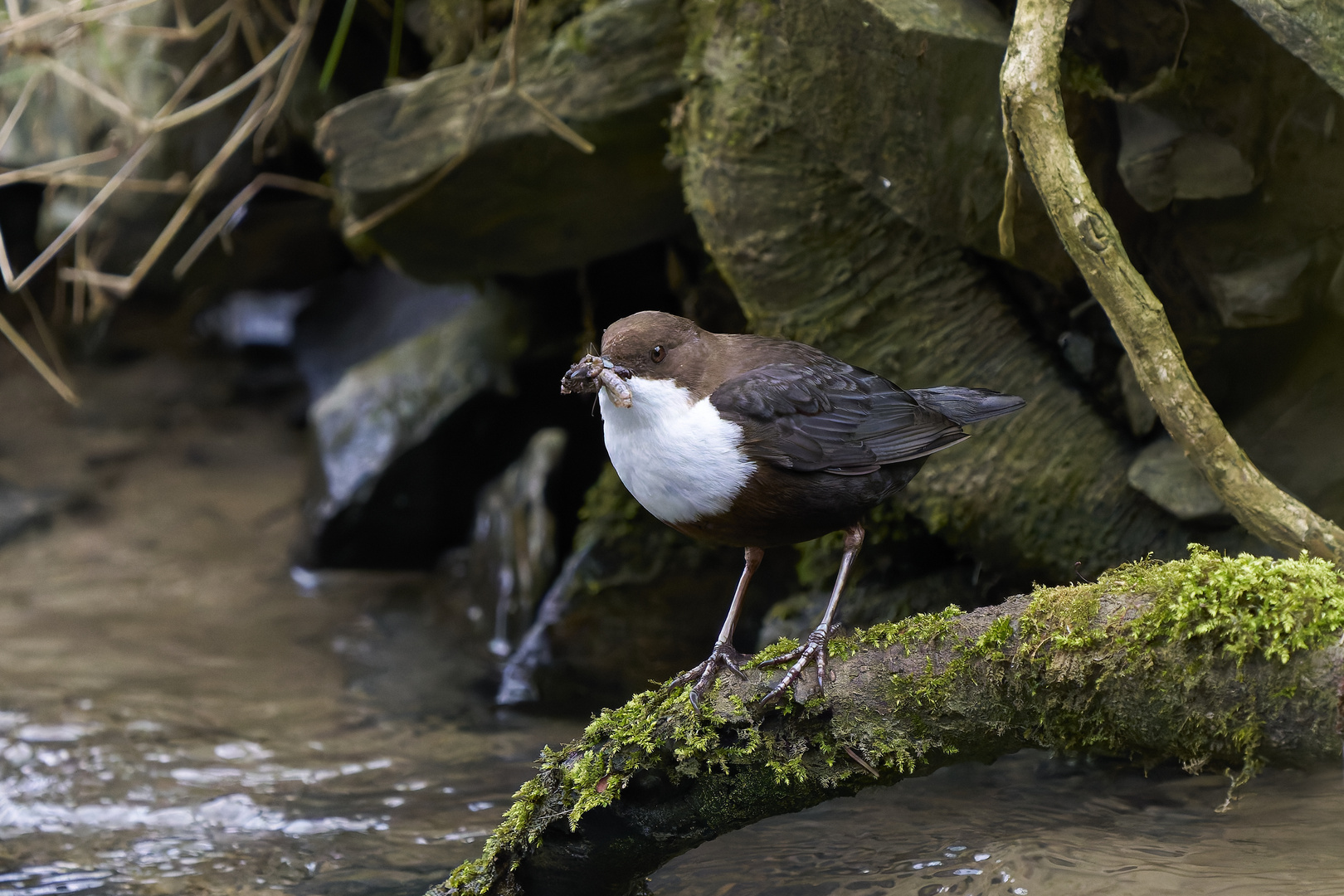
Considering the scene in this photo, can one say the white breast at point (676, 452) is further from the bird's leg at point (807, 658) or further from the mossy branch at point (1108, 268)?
the mossy branch at point (1108, 268)

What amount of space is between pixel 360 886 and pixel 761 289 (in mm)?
2242

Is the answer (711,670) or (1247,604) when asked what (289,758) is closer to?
(711,670)

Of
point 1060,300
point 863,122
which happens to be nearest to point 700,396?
point 863,122

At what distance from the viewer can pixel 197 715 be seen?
4082mm

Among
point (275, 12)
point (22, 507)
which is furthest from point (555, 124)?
point (22, 507)

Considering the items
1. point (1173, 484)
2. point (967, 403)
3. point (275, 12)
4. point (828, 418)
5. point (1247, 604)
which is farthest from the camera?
point (275, 12)

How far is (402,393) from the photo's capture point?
18.7ft

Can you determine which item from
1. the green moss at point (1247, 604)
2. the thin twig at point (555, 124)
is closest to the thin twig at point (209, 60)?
the thin twig at point (555, 124)

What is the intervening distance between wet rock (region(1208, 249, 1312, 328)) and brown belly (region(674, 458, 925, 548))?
1.22 m

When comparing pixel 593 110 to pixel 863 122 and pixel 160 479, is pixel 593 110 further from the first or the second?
pixel 160 479

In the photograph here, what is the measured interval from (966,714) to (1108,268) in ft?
3.65

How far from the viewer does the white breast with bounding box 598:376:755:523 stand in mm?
2346

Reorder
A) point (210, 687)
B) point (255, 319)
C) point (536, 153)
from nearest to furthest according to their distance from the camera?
point (536, 153) → point (210, 687) → point (255, 319)

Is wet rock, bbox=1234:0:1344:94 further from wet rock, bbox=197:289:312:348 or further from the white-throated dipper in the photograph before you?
wet rock, bbox=197:289:312:348
